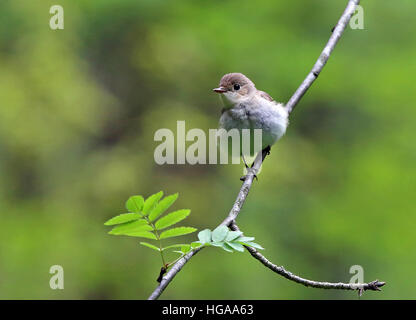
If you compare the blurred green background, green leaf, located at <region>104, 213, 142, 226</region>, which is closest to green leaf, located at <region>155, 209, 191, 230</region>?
green leaf, located at <region>104, 213, 142, 226</region>

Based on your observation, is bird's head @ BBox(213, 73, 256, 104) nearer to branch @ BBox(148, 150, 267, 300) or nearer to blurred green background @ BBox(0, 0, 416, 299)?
branch @ BBox(148, 150, 267, 300)

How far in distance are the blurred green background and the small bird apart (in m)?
2.25

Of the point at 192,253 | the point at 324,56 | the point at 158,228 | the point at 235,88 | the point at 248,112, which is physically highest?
the point at 235,88

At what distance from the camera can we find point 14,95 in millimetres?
7449

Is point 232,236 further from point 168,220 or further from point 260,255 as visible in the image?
point 260,255

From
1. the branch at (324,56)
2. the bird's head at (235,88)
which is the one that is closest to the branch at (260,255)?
the branch at (324,56)

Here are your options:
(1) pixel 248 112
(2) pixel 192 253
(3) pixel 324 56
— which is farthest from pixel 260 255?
(1) pixel 248 112

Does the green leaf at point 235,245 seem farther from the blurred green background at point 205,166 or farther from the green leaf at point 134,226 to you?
the blurred green background at point 205,166

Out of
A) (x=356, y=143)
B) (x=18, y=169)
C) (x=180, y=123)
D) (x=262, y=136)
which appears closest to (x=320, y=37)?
(x=356, y=143)

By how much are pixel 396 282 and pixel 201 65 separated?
4209 millimetres

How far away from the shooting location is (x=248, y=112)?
483 cm

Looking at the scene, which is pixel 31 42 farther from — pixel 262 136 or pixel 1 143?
pixel 262 136

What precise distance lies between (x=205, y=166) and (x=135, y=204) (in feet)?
18.8

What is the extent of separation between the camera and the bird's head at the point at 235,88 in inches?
192
